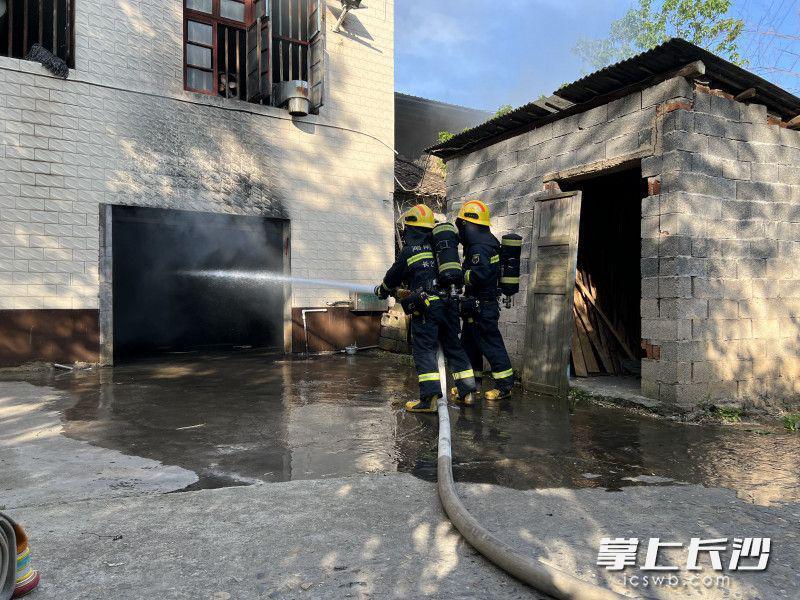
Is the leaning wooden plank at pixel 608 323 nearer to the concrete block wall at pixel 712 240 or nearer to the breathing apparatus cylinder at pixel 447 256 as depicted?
the concrete block wall at pixel 712 240

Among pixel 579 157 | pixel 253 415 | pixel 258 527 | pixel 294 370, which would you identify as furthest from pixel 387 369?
pixel 258 527

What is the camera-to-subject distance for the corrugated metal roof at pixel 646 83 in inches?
205

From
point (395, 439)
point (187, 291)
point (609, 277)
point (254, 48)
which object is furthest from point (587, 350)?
point (187, 291)

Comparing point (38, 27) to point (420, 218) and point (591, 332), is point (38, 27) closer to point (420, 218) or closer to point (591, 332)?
point (420, 218)

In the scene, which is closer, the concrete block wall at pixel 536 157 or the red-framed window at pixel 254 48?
the concrete block wall at pixel 536 157

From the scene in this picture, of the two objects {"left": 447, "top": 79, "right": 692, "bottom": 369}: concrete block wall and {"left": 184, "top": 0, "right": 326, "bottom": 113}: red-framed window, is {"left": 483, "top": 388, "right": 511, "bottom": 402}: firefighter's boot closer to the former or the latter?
{"left": 447, "top": 79, "right": 692, "bottom": 369}: concrete block wall

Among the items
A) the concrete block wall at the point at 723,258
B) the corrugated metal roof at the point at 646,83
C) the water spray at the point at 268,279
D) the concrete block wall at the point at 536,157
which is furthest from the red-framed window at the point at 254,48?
the concrete block wall at the point at 723,258

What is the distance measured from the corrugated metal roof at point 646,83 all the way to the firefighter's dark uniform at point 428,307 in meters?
2.39

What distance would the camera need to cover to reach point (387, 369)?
855 centimetres

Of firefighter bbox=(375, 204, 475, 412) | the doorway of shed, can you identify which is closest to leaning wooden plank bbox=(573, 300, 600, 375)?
the doorway of shed

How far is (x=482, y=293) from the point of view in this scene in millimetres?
5891

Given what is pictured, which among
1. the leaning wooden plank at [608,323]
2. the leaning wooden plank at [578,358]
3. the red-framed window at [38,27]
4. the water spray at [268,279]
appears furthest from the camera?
the water spray at [268,279]

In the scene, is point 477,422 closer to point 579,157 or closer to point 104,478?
point 104,478

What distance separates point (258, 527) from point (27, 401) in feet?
15.0
